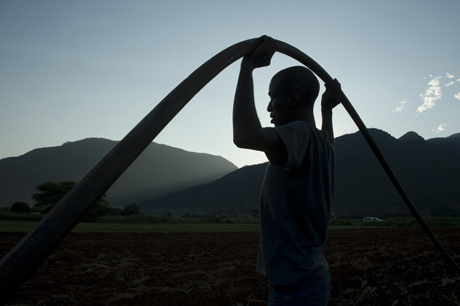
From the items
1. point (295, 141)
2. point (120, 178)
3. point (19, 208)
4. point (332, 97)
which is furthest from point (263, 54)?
point (120, 178)

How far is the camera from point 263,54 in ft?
4.97

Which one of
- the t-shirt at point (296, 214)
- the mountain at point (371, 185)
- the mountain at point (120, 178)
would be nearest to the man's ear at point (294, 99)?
the t-shirt at point (296, 214)

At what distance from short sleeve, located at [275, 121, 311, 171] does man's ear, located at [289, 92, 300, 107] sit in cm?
23

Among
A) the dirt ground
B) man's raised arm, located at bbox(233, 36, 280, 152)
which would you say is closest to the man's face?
man's raised arm, located at bbox(233, 36, 280, 152)

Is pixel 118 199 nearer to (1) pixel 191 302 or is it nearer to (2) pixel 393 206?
(2) pixel 393 206

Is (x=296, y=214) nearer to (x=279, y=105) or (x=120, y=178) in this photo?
(x=279, y=105)

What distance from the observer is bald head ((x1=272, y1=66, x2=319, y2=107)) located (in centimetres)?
159

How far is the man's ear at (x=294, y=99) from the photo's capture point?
Result: 159cm

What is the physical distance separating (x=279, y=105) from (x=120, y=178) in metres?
123

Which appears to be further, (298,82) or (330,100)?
A: (330,100)

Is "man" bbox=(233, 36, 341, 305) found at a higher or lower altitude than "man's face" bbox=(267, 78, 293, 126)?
lower

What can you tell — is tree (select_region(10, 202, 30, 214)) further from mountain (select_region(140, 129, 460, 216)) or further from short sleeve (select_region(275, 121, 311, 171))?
short sleeve (select_region(275, 121, 311, 171))

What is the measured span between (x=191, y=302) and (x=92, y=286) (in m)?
2.01

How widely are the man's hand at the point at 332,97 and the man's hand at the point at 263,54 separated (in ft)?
2.54
